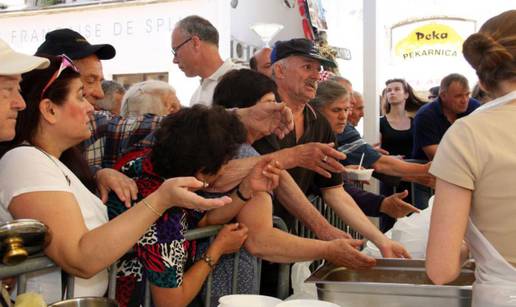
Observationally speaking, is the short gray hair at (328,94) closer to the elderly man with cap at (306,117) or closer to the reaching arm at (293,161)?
the elderly man with cap at (306,117)

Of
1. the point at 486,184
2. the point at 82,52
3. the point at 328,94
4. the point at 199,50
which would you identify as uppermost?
the point at 199,50

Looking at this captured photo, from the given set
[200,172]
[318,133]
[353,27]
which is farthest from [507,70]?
[353,27]

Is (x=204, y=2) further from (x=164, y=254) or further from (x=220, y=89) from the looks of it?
(x=164, y=254)

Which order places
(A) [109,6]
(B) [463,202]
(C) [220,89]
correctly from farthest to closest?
(A) [109,6], (C) [220,89], (B) [463,202]

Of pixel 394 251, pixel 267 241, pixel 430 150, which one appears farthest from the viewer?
pixel 430 150

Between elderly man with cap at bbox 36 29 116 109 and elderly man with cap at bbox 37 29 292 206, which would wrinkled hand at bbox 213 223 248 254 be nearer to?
elderly man with cap at bbox 37 29 292 206

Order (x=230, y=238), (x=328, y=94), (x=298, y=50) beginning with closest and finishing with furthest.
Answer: (x=230, y=238)
(x=298, y=50)
(x=328, y=94)

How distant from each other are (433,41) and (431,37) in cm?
8

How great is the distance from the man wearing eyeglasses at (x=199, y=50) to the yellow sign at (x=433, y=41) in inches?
256

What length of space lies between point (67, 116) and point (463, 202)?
109 cm

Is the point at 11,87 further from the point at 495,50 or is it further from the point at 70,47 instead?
the point at 495,50

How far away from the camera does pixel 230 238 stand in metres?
1.97

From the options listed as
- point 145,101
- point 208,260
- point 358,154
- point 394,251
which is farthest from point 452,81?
point 208,260

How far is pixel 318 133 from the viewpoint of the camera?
2.96 meters
